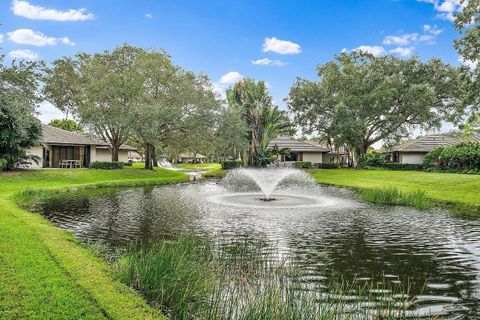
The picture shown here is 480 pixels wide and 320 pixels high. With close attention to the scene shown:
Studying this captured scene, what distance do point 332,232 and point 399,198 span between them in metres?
9.60

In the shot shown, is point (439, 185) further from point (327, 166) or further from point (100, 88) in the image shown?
point (100, 88)

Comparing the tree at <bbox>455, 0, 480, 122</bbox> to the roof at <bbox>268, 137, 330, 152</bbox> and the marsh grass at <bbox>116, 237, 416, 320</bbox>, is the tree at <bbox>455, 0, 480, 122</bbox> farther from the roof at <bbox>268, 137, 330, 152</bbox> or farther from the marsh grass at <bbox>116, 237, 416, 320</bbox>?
the roof at <bbox>268, 137, 330, 152</bbox>

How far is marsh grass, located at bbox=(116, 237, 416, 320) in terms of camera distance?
5.27 m

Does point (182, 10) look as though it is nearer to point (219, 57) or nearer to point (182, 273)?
point (219, 57)

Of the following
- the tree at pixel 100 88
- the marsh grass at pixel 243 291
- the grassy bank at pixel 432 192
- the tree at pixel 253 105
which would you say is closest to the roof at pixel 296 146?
the tree at pixel 253 105

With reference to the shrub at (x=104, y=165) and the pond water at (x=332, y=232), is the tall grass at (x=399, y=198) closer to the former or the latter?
the pond water at (x=332, y=232)

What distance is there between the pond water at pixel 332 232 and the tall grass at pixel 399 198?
4.48ft

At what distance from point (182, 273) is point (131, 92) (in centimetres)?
3394

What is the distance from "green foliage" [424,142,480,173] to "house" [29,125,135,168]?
38.4 m

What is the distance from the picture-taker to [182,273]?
6586 mm

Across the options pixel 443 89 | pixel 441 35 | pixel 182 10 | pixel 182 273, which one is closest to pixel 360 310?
pixel 182 273

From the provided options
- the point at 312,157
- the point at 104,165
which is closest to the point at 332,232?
the point at 104,165

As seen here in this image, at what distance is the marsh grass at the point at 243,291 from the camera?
5.27m

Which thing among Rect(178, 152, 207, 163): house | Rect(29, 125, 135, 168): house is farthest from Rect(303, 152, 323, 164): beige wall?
Rect(178, 152, 207, 163): house
